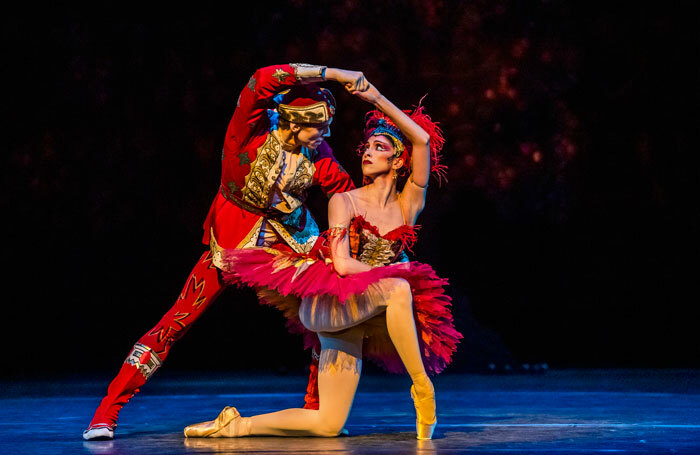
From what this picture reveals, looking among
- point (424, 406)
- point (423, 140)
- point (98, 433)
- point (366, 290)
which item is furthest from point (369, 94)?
point (98, 433)

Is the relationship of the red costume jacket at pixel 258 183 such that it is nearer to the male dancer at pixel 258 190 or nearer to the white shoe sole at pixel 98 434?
the male dancer at pixel 258 190

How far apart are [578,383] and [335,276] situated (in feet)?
9.32

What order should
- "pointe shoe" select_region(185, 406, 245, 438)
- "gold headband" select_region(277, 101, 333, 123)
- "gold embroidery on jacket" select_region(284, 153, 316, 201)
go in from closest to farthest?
1. "pointe shoe" select_region(185, 406, 245, 438)
2. "gold headband" select_region(277, 101, 333, 123)
3. "gold embroidery on jacket" select_region(284, 153, 316, 201)

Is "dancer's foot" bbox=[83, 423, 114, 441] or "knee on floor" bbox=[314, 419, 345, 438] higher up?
"knee on floor" bbox=[314, 419, 345, 438]

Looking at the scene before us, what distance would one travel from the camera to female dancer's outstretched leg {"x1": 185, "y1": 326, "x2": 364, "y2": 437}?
314 cm

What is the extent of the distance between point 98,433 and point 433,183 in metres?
3.65

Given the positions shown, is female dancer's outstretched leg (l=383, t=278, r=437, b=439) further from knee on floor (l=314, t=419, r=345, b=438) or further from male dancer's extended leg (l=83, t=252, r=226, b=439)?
male dancer's extended leg (l=83, t=252, r=226, b=439)

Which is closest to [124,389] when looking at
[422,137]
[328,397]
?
[328,397]

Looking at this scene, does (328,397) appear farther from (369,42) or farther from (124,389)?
(369,42)

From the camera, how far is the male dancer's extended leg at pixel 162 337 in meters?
3.40

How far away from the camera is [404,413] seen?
13.2 feet

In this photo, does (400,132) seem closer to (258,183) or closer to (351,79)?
(351,79)

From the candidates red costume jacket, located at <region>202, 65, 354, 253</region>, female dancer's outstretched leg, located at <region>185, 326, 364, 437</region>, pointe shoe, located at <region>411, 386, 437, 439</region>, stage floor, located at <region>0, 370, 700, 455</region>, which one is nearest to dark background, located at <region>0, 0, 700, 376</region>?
stage floor, located at <region>0, 370, 700, 455</region>

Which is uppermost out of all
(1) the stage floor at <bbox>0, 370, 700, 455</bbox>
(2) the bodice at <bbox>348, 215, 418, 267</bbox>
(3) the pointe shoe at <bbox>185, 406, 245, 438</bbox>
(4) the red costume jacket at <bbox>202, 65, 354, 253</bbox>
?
(4) the red costume jacket at <bbox>202, 65, 354, 253</bbox>
